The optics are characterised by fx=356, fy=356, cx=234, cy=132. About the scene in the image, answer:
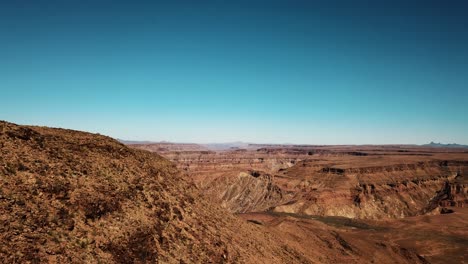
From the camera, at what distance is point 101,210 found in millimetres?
15656

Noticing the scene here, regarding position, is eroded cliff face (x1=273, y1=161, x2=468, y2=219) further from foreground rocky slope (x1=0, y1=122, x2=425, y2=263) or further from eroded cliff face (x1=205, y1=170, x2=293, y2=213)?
foreground rocky slope (x1=0, y1=122, x2=425, y2=263)

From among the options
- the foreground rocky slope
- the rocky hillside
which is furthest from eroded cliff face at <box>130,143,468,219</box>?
the rocky hillside

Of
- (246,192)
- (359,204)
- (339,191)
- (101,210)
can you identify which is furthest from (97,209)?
(339,191)

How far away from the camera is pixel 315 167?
157 metres

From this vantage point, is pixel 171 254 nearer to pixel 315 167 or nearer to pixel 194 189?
pixel 194 189

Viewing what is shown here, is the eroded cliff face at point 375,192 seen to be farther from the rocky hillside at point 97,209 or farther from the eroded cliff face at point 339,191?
the rocky hillside at point 97,209

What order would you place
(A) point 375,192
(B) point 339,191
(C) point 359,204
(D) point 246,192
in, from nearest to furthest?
1. (C) point 359,204
2. (B) point 339,191
3. (D) point 246,192
4. (A) point 375,192

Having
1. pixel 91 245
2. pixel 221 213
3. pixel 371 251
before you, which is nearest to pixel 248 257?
pixel 221 213

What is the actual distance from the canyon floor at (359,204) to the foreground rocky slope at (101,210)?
1249 cm

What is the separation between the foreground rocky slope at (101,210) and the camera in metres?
13.0

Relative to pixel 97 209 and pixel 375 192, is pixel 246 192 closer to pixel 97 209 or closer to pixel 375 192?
pixel 375 192

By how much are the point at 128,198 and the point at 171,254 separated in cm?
358

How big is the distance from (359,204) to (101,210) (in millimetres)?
103179

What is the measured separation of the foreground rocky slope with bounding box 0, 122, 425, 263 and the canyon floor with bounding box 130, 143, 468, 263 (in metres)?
12.5
